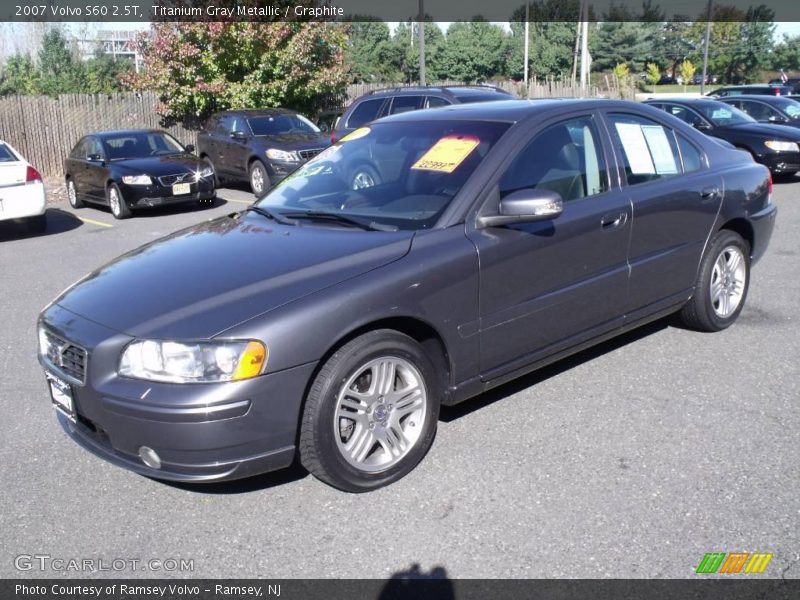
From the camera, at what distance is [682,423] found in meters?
4.23

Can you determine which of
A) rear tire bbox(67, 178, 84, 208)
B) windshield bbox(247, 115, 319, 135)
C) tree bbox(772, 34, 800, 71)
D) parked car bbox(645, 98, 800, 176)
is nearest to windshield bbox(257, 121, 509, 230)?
parked car bbox(645, 98, 800, 176)

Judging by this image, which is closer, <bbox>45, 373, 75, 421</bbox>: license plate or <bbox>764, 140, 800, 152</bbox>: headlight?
<bbox>45, 373, 75, 421</bbox>: license plate

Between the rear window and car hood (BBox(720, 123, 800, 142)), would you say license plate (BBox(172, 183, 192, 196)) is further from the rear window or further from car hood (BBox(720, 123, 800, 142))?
car hood (BBox(720, 123, 800, 142))

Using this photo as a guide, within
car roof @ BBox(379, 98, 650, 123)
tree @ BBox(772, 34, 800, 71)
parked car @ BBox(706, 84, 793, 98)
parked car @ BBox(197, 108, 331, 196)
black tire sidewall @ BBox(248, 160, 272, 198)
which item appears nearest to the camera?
car roof @ BBox(379, 98, 650, 123)

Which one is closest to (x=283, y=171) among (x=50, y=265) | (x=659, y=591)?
(x=50, y=265)

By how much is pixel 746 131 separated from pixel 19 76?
3780 centimetres

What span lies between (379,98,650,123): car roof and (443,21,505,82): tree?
68772mm

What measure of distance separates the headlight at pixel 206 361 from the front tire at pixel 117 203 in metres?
9.96

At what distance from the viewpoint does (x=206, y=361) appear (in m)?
3.22

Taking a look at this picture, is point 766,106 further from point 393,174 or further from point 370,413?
point 370,413

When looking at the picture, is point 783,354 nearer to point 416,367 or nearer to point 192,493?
point 416,367

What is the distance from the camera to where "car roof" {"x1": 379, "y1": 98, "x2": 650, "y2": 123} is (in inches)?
179

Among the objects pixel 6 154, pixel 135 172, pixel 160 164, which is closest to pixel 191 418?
pixel 6 154

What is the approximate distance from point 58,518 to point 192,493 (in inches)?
22.4
